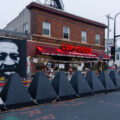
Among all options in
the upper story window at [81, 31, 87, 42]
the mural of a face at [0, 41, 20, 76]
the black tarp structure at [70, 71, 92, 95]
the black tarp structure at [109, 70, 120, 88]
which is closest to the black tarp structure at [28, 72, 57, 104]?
the black tarp structure at [70, 71, 92, 95]

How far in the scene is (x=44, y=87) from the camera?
221 inches

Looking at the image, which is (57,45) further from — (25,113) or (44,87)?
(25,113)

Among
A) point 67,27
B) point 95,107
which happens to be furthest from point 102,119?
point 67,27

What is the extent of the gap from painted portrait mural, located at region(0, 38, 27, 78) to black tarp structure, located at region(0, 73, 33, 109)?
8.75 meters

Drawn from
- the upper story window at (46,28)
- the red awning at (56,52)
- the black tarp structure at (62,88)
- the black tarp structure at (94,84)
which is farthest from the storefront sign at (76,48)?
the black tarp structure at (62,88)

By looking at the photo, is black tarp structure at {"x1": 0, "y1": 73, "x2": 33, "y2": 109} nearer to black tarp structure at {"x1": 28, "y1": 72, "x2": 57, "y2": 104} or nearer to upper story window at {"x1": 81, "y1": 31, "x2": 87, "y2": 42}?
black tarp structure at {"x1": 28, "y1": 72, "x2": 57, "y2": 104}

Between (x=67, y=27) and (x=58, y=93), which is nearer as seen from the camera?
(x=58, y=93)

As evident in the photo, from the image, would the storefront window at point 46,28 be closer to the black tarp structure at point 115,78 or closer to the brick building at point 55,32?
the brick building at point 55,32

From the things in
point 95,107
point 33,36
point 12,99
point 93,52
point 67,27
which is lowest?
point 95,107

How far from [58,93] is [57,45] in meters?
11.3

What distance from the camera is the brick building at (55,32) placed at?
15.1 meters

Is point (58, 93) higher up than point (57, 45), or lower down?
lower down

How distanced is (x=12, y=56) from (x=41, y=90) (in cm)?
934

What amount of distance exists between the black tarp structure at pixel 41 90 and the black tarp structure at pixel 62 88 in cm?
32
